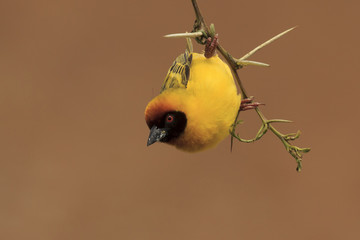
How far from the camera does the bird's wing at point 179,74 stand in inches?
66.9

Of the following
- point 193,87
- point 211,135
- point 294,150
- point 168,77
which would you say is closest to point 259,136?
point 294,150

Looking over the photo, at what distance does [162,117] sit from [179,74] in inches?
12.1

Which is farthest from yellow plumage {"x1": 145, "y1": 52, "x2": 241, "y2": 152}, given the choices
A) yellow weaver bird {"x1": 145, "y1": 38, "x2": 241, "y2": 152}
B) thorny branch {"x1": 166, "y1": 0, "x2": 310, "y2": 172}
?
thorny branch {"x1": 166, "y1": 0, "x2": 310, "y2": 172}

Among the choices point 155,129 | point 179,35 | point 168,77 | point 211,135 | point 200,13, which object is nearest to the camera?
point 179,35

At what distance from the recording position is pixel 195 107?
1.58m

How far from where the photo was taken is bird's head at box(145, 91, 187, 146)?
1481mm

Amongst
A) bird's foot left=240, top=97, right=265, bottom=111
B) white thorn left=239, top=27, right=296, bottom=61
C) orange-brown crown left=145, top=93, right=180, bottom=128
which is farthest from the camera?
bird's foot left=240, top=97, right=265, bottom=111

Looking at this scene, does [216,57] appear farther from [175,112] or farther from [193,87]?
[175,112]

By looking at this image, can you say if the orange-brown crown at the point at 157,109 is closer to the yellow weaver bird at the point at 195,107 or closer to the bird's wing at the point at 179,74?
the yellow weaver bird at the point at 195,107

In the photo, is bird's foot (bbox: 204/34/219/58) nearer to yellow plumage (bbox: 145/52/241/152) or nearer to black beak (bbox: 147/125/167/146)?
yellow plumage (bbox: 145/52/241/152)

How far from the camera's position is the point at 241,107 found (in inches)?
66.5

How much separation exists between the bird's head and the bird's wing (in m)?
0.18

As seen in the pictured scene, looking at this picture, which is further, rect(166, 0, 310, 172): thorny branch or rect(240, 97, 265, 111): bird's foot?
rect(240, 97, 265, 111): bird's foot

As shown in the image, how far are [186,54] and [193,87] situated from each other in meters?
0.26
